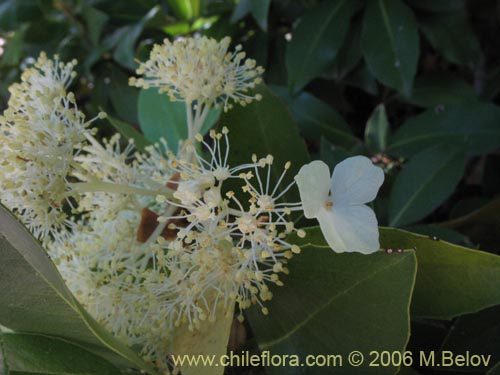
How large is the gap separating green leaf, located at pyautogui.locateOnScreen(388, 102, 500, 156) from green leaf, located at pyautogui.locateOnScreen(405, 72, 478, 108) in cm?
6

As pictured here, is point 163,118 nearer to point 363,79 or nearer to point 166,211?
point 166,211

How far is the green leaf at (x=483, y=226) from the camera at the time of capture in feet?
3.51

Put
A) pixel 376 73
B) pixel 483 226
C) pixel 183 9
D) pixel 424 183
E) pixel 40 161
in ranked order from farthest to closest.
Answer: pixel 183 9, pixel 376 73, pixel 424 183, pixel 483 226, pixel 40 161

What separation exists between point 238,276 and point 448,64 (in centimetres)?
118

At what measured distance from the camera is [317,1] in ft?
4.89

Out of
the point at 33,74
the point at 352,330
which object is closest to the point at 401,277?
the point at 352,330

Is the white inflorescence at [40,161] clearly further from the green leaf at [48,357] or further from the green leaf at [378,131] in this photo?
the green leaf at [378,131]

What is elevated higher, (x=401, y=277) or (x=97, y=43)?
(x=401, y=277)

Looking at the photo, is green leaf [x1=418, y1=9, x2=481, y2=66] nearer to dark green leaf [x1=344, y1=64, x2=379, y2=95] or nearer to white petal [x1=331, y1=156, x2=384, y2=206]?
dark green leaf [x1=344, y1=64, x2=379, y2=95]

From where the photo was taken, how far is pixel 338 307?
742 mm

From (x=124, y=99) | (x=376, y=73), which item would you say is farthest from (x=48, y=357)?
(x=124, y=99)

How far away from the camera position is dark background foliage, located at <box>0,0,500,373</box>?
1.20 metres

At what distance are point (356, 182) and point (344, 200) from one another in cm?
3

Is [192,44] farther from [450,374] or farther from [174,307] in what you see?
[450,374]
